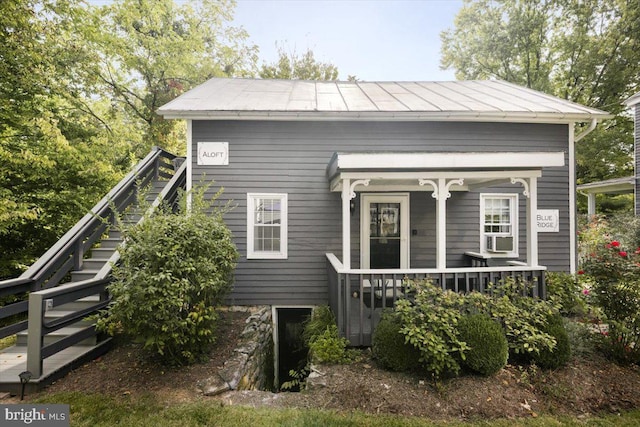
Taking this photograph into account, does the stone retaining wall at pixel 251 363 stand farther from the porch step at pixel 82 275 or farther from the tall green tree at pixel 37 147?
the tall green tree at pixel 37 147

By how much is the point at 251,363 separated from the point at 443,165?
12.4 ft

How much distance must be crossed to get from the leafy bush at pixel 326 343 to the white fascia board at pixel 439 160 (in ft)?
7.71

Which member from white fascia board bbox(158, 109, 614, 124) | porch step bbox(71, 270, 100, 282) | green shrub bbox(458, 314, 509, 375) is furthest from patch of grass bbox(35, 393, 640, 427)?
white fascia board bbox(158, 109, 614, 124)

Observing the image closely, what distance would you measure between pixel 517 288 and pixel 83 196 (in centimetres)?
925

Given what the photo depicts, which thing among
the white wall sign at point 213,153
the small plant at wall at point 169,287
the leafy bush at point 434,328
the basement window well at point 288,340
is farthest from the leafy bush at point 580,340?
the white wall sign at point 213,153

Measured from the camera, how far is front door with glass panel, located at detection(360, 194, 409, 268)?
19.8 ft

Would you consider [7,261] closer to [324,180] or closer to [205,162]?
[205,162]

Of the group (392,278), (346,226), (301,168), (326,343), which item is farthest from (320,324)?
(301,168)

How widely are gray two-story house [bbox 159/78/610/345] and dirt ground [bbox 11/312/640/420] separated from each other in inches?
72.8

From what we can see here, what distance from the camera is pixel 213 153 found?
5645 millimetres

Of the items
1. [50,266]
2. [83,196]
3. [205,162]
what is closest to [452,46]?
[205,162]

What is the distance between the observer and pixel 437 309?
3.46 meters

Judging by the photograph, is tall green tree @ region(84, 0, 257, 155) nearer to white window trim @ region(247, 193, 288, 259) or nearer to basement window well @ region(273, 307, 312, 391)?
white window trim @ region(247, 193, 288, 259)

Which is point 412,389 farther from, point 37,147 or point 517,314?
point 37,147
